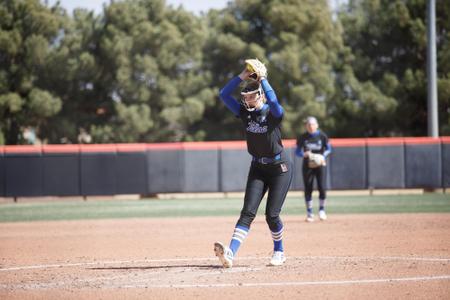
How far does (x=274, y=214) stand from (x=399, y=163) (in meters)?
18.4

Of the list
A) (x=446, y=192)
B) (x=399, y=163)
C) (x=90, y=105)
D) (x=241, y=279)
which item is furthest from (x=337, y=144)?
(x=241, y=279)

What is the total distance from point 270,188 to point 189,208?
1269 cm

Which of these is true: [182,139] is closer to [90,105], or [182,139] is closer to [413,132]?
[90,105]

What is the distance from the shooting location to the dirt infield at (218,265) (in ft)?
24.0

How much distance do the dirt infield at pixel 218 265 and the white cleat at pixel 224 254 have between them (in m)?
0.12

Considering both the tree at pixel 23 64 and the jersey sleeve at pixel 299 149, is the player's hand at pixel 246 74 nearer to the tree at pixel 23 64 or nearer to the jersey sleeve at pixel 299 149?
the jersey sleeve at pixel 299 149

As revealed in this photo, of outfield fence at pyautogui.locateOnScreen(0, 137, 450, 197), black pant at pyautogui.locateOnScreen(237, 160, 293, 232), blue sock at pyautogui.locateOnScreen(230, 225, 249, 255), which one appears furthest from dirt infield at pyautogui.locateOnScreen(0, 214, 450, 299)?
outfield fence at pyautogui.locateOnScreen(0, 137, 450, 197)

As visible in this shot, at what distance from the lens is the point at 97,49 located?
35.2 m

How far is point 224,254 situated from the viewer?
8.49 m

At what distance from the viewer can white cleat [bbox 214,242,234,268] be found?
27.7ft

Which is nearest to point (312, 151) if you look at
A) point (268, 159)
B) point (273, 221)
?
point (273, 221)

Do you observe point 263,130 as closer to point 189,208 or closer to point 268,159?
point 268,159

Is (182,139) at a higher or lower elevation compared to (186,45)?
lower

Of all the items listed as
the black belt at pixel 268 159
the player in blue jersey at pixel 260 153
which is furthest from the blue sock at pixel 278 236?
the black belt at pixel 268 159
